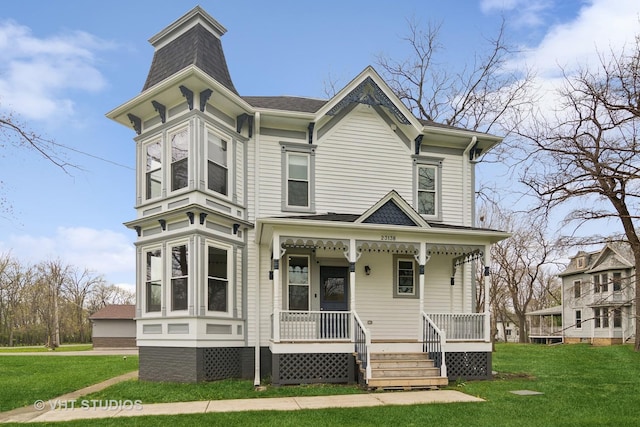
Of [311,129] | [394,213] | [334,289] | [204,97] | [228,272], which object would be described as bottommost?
[334,289]

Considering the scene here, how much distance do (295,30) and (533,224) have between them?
10.1 meters

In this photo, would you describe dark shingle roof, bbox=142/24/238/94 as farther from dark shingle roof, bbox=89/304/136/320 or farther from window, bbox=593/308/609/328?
window, bbox=593/308/609/328

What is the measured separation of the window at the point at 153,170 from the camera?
44.8 ft

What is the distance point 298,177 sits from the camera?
14.5 m

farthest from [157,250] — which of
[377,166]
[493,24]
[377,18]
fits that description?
[493,24]

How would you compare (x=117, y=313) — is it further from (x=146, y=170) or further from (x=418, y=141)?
(x=418, y=141)

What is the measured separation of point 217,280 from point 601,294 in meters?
29.0

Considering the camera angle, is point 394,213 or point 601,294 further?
point 601,294

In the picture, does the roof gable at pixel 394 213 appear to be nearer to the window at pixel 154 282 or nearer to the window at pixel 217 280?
the window at pixel 217 280

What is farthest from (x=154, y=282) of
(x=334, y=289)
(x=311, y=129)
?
(x=311, y=129)

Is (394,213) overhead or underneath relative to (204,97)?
underneath

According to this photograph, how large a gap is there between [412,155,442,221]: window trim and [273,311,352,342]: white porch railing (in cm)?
453

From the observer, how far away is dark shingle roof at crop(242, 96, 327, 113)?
14780 millimetres

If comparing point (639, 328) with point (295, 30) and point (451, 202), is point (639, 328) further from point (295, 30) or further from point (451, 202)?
point (295, 30)
